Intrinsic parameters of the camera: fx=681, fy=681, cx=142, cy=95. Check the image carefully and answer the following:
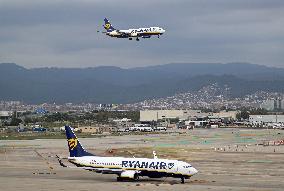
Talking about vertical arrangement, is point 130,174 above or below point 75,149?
below

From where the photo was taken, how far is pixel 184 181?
9194 cm

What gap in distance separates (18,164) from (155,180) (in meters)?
36.6

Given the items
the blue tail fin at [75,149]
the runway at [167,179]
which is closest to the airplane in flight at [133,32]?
the runway at [167,179]

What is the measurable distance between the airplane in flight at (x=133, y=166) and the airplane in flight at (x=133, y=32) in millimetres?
70360

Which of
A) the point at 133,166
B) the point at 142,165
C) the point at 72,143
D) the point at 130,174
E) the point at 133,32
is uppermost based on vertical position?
the point at 133,32

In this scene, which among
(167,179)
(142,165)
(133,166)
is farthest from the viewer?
(167,179)

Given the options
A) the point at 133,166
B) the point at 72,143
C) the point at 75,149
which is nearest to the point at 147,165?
the point at 133,166

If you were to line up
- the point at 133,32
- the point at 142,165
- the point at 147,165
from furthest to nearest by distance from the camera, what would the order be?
the point at 133,32 < the point at 142,165 < the point at 147,165

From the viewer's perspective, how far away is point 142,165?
9075 cm

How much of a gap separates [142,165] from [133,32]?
75803 mm

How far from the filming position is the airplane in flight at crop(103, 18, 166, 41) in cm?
16200

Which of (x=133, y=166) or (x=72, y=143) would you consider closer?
(x=133, y=166)

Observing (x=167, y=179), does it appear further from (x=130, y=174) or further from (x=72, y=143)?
(x=72, y=143)

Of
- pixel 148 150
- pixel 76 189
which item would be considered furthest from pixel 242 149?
pixel 76 189
